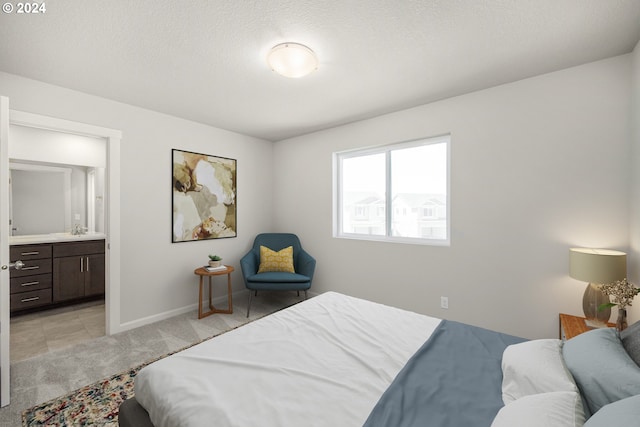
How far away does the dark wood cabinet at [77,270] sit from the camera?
3.60 m

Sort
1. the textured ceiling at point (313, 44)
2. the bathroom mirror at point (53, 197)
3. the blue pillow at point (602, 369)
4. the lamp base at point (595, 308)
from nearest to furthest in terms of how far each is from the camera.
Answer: the blue pillow at point (602, 369), the textured ceiling at point (313, 44), the lamp base at point (595, 308), the bathroom mirror at point (53, 197)

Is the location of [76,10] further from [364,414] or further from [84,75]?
[364,414]

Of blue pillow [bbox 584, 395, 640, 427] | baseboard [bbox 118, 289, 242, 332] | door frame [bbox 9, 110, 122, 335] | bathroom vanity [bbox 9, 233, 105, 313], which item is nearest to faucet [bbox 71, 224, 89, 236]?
bathroom vanity [bbox 9, 233, 105, 313]

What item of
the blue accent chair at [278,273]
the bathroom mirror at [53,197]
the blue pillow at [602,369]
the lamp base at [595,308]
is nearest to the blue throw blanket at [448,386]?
the blue pillow at [602,369]

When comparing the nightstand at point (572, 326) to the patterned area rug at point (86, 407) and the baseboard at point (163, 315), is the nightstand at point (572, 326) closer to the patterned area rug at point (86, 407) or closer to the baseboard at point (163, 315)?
the patterned area rug at point (86, 407)

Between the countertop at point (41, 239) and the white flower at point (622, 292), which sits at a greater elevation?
the countertop at point (41, 239)

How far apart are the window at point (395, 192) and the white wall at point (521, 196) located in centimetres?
18

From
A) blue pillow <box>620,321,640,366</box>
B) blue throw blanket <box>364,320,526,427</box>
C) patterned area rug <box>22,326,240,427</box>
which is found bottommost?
patterned area rug <box>22,326,240,427</box>

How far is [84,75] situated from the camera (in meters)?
2.35

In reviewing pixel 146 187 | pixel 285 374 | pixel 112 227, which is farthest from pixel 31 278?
pixel 285 374

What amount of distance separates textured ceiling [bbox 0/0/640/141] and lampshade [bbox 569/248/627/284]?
1480 millimetres

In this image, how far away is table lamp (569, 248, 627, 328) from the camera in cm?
183

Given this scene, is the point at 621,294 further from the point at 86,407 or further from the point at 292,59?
the point at 86,407

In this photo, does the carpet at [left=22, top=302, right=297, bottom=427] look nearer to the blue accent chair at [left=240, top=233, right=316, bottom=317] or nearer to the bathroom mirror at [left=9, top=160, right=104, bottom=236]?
the blue accent chair at [left=240, top=233, right=316, bottom=317]
